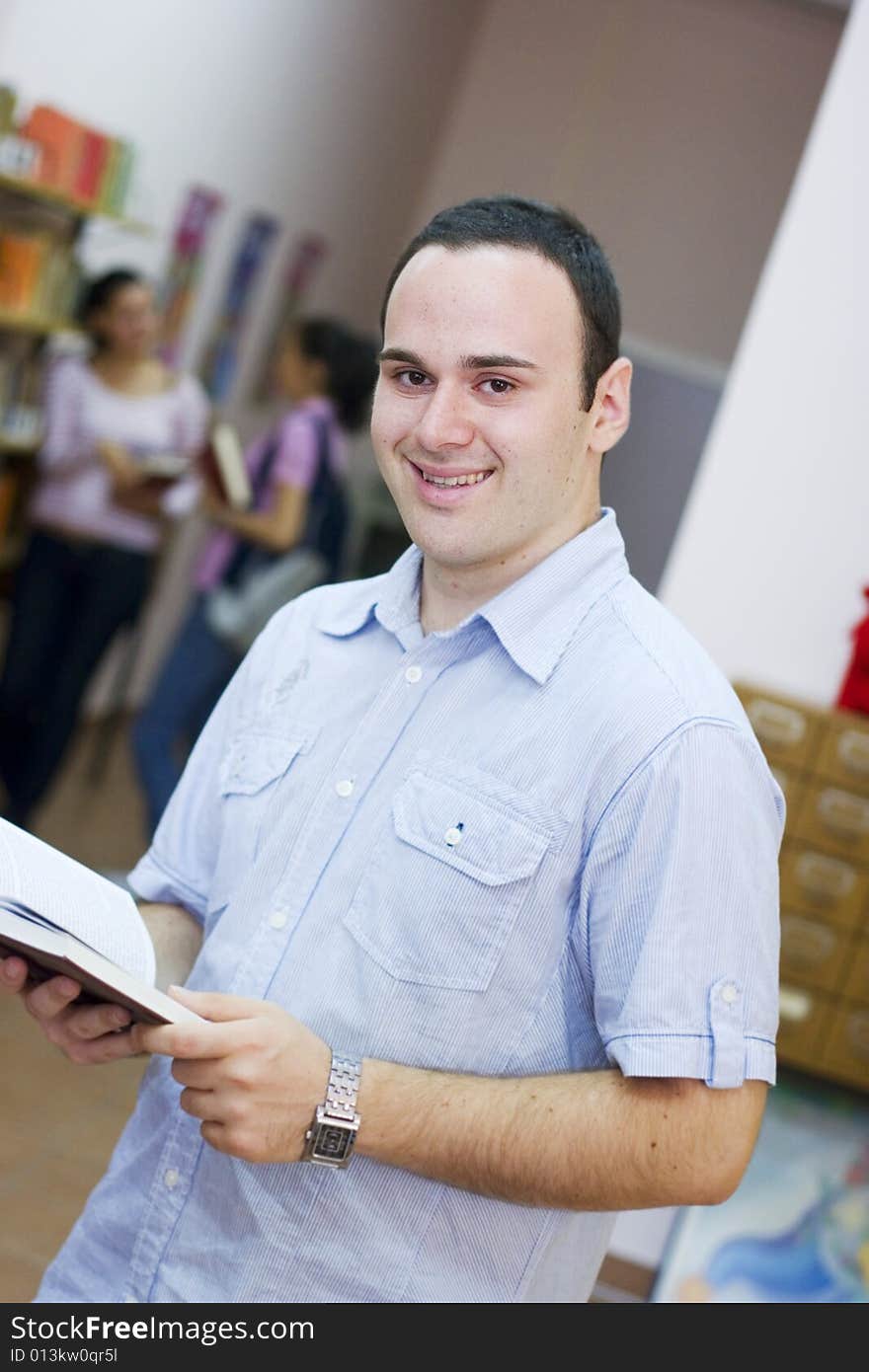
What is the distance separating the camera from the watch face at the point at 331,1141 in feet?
4.22

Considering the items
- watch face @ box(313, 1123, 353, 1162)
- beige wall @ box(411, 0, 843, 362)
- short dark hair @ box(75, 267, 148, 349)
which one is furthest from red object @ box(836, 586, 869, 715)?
beige wall @ box(411, 0, 843, 362)

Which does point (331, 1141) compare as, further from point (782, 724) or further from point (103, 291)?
point (103, 291)

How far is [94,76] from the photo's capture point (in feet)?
19.1

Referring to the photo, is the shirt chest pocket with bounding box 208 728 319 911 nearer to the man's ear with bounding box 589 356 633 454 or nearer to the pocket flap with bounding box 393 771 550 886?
the pocket flap with bounding box 393 771 550 886

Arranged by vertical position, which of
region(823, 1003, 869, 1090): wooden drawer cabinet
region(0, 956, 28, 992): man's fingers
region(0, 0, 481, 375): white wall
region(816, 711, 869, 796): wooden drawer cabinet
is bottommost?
region(823, 1003, 869, 1090): wooden drawer cabinet

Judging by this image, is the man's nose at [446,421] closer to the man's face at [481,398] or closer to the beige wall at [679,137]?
the man's face at [481,398]

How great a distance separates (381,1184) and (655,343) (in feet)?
24.2

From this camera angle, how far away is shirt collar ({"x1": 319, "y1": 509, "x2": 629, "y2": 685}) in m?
1.40

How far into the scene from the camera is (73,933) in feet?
4.08

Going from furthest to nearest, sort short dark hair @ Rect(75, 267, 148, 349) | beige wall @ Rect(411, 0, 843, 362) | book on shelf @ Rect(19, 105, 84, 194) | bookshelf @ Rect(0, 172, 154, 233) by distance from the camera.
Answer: beige wall @ Rect(411, 0, 843, 362) < short dark hair @ Rect(75, 267, 148, 349) < book on shelf @ Rect(19, 105, 84, 194) < bookshelf @ Rect(0, 172, 154, 233)

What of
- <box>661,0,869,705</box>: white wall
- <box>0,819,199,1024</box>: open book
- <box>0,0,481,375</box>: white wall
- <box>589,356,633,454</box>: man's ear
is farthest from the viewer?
<box>0,0,481,375</box>: white wall

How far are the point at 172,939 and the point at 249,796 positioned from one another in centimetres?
20
